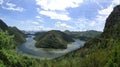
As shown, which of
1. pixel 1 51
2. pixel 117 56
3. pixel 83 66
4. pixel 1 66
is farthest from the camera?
pixel 83 66

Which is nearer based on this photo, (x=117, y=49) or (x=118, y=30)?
(x=117, y=49)

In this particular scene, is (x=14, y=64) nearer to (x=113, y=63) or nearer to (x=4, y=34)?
(x=4, y=34)

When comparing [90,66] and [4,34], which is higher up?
[4,34]

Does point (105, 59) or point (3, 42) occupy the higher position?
point (3, 42)

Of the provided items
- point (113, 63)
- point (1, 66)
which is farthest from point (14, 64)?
point (113, 63)

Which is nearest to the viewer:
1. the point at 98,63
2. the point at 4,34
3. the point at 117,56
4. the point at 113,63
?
the point at 4,34

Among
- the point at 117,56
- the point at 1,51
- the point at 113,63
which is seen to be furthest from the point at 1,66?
the point at 117,56

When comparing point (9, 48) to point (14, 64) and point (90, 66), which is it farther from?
point (90, 66)

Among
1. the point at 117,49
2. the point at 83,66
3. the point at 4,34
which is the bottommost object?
the point at 83,66

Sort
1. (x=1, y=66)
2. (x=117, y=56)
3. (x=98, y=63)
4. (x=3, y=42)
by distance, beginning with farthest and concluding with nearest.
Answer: (x=98, y=63)
(x=117, y=56)
(x=3, y=42)
(x=1, y=66)
